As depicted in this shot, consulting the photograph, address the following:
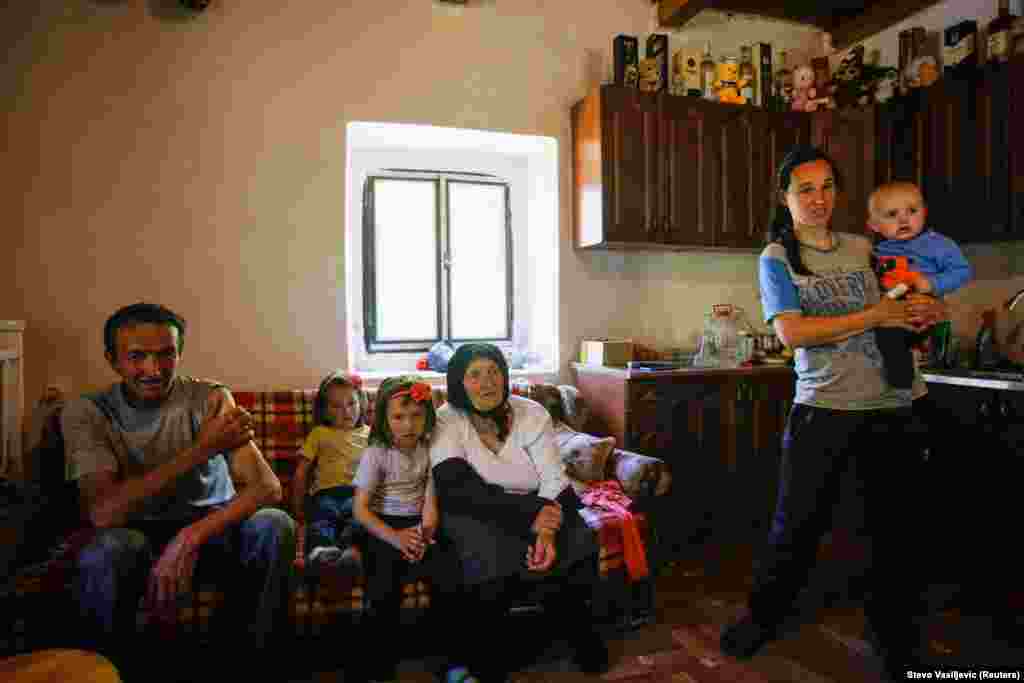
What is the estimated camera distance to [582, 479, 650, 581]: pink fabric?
6.69 feet

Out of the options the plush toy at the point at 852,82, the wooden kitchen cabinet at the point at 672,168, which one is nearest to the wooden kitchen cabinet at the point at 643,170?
the wooden kitchen cabinet at the point at 672,168

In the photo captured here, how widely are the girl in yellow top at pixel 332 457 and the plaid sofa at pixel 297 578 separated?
0.39 ft

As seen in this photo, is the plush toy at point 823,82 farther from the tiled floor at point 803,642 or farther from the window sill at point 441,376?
the tiled floor at point 803,642

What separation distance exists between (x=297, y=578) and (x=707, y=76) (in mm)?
3020

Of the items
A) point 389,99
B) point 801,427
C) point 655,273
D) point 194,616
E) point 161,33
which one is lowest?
point 194,616

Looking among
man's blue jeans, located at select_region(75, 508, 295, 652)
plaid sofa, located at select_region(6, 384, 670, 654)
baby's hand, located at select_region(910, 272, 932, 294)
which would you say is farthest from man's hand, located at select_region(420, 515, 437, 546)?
baby's hand, located at select_region(910, 272, 932, 294)

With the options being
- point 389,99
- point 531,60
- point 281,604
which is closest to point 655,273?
point 531,60

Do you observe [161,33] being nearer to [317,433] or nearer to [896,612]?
[317,433]

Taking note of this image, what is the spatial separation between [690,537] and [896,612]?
1243mm

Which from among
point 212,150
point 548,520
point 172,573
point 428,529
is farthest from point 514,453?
point 212,150

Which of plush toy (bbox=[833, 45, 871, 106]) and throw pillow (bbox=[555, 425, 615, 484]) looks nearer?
throw pillow (bbox=[555, 425, 615, 484])

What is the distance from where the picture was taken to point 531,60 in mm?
3164

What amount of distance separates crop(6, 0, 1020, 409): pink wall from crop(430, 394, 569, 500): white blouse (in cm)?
120

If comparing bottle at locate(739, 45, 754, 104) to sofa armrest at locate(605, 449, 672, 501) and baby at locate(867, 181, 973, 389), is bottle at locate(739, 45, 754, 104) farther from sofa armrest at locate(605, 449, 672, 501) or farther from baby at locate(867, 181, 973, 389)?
sofa armrest at locate(605, 449, 672, 501)
